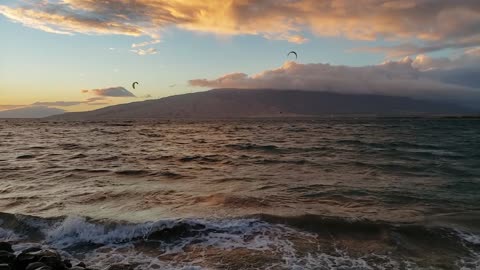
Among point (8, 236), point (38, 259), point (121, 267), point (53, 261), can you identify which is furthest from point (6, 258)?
point (8, 236)

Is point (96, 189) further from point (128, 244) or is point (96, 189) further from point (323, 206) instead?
point (323, 206)

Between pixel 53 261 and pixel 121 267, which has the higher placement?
pixel 53 261

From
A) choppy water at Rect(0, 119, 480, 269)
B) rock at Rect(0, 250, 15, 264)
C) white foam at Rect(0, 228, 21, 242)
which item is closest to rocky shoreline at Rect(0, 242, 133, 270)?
rock at Rect(0, 250, 15, 264)

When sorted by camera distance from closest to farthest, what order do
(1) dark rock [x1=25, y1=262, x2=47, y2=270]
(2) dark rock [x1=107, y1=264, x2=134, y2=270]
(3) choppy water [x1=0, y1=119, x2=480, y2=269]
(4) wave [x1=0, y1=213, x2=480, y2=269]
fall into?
(1) dark rock [x1=25, y1=262, x2=47, y2=270] < (2) dark rock [x1=107, y1=264, x2=134, y2=270] < (4) wave [x1=0, y1=213, x2=480, y2=269] < (3) choppy water [x1=0, y1=119, x2=480, y2=269]

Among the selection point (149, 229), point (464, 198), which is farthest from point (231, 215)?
point (464, 198)

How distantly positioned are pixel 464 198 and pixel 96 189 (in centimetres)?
1646

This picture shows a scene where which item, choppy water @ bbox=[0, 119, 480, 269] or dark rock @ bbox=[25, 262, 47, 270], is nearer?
dark rock @ bbox=[25, 262, 47, 270]

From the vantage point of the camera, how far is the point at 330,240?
11.4 m

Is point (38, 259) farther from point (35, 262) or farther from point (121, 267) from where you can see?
point (121, 267)

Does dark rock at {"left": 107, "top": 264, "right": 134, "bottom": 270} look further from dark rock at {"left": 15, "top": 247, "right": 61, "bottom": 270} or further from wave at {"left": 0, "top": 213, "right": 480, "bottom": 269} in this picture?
dark rock at {"left": 15, "top": 247, "right": 61, "bottom": 270}

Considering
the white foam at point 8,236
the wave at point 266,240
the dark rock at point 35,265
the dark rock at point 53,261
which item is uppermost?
the dark rock at point 35,265

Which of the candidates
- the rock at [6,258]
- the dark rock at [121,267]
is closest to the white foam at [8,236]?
the rock at [6,258]

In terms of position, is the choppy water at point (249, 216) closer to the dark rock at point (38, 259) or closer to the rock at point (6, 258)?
the dark rock at point (38, 259)

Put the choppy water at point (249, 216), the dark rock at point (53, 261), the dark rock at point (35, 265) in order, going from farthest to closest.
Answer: the choppy water at point (249, 216), the dark rock at point (53, 261), the dark rock at point (35, 265)
